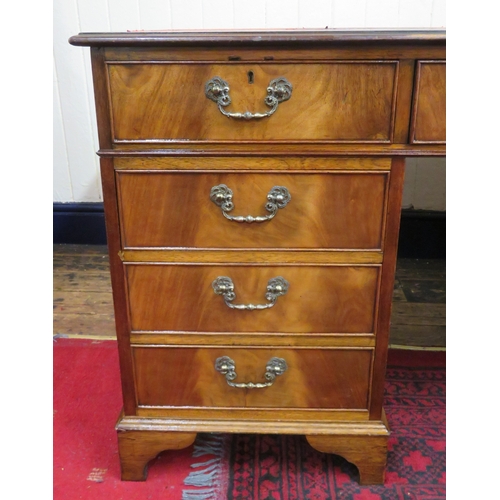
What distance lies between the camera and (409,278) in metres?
2.09

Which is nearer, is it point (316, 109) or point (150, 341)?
point (316, 109)

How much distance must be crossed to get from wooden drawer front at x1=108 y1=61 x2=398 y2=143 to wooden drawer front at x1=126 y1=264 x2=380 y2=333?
26cm

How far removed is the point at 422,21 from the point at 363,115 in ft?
4.00

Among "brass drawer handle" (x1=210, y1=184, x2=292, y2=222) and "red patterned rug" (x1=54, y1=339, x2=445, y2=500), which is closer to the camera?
"brass drawer handle" (x1=210, y1=184, x2=292, y2=222)

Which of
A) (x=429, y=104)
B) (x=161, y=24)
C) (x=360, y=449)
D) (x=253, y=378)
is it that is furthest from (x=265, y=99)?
(x=161, y=24)

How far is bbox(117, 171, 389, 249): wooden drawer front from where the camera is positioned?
97 centimetres

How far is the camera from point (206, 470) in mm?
1204

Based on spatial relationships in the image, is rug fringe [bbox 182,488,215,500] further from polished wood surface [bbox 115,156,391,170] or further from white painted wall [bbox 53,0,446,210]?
white painted wall [bbox 53,0,446,210]

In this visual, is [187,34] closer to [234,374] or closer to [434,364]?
[234,374]

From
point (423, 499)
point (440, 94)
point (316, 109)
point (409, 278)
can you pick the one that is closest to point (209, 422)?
point (423, 499)

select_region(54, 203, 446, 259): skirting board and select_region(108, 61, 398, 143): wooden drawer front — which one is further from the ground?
select_region(108, 61, 398, 143): wooden drawer front

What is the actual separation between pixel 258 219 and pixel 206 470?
0.62m

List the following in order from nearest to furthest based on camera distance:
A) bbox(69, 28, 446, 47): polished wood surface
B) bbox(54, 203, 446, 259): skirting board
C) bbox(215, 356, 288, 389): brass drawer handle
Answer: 1. bbox(69, 28, 446, 47): polished wood surface
2. bbox(215, 356, 288, 389): brass drawer handle
3. bbox(54, 203, 446, 259): skirting board

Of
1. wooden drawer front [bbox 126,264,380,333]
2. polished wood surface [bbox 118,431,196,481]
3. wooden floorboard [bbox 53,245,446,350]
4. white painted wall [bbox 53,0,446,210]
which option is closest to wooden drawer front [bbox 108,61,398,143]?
wooden drawer front [bbox 126,264,380,333]
